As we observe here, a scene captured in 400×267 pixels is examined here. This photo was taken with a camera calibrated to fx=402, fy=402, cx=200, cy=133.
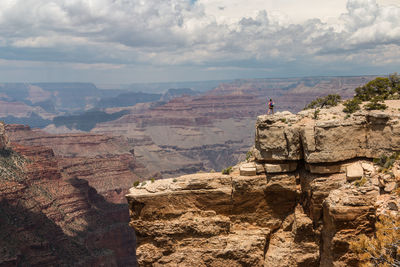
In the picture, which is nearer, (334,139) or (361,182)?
(361,182)

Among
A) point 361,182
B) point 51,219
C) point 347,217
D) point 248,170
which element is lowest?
point 51,219

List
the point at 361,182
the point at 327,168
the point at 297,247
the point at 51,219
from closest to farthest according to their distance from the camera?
the point at 361,182, the point at 327,168, the point at 297,247, the point at 51,219

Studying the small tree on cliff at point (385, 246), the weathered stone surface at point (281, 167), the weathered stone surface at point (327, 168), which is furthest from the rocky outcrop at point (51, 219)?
the small tree on cliff at point (385, 246)

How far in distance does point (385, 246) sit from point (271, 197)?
6.28m

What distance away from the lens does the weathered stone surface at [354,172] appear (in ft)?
54.2

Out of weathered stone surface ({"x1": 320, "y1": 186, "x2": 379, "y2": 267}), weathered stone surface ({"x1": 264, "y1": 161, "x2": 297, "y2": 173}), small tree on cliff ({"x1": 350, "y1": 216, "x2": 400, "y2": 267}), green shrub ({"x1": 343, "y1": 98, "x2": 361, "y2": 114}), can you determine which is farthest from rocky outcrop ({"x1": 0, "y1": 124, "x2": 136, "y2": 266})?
small tree on cliff ({"x1": 350, "y1": 216, "x2": 400, "y2": 267})

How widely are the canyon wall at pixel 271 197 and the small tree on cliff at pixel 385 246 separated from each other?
10.3ft

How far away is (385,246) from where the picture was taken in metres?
12.9

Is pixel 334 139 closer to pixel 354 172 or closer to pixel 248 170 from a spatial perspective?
pixel 354 172

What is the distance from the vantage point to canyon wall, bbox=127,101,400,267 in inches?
675

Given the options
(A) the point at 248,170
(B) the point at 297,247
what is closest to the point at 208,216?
(A) the point at 248,170

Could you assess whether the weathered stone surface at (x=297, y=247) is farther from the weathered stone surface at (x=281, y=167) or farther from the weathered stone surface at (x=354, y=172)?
the weathered stone surface at (x=354, y=172)

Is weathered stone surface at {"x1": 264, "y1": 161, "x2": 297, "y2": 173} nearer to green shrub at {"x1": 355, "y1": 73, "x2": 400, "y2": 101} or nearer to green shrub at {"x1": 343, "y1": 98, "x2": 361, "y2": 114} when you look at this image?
green shrub at {"x1": 343, "y1": 98, "x2": 361, "y2": 114}

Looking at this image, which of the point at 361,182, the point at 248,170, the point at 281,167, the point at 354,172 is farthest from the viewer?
the point at 248,170
